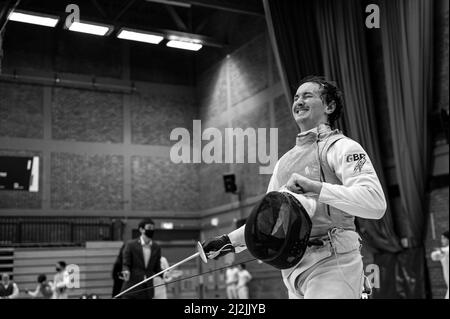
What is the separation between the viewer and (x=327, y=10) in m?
3.03

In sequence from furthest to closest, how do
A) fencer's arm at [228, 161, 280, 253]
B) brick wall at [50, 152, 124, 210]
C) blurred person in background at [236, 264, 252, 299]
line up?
brick wall at [50, 152, 124, 210] → blurred person in background at [236, 264, 252, 299] → fencer's arm at [228, 161, 280, 253]

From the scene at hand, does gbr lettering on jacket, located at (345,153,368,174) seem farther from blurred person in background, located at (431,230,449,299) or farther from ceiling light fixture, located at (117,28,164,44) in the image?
blurred person in background, located at (431,230,449,299)

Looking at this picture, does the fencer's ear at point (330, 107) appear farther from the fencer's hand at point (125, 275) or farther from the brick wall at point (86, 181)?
the brick wall at point (86, 181)

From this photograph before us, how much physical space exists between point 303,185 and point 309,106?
506mm

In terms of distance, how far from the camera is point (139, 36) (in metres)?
3.43

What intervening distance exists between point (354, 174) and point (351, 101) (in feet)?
6.44

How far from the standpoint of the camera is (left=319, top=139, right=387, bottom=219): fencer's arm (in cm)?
237

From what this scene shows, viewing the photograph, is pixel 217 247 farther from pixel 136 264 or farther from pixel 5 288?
pixel 5 288

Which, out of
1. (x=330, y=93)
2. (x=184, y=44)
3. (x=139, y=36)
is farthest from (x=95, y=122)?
(x=330, y=93)

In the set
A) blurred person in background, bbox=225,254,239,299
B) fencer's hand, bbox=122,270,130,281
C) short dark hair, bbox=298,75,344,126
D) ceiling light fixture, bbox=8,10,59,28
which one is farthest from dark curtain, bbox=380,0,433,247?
blurred person in background, bbox=225,254,239,299

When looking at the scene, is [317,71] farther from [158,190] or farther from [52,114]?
[158,190]

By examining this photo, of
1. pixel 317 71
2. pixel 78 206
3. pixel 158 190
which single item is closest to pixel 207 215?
pixel 158 190

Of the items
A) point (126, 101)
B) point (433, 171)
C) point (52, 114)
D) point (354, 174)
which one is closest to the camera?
point (354, 174)

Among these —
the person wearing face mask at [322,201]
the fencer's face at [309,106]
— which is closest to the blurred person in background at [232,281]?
the person wearing face mask at [322,201]
